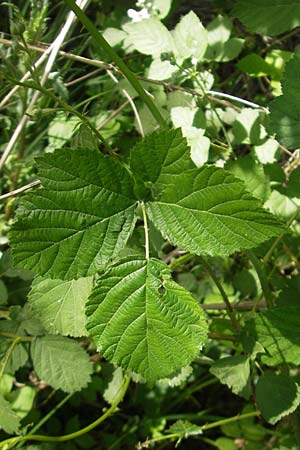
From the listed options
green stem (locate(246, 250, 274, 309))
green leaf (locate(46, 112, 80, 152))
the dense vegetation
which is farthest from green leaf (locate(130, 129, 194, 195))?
green leaf (locate(46, 112, 80, 152))

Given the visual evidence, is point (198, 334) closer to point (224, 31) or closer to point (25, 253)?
point (25, 253)

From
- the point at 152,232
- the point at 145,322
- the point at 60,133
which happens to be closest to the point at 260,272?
the point at 152,232

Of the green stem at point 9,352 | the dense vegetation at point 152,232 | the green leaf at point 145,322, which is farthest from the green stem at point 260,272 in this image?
the green stem at point 9,352

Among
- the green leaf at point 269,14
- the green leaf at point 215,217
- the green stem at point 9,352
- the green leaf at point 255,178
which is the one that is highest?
the green leaf at point 269,14

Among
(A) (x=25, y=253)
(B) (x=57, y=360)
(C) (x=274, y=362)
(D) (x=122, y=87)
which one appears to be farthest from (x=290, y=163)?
(A) (x=25, y=253)

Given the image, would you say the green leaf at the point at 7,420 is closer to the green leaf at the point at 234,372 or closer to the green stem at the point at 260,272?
the green leaf at the point at 234,372

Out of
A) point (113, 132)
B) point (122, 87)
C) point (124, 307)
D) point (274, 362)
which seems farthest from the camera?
point (113, 132)
